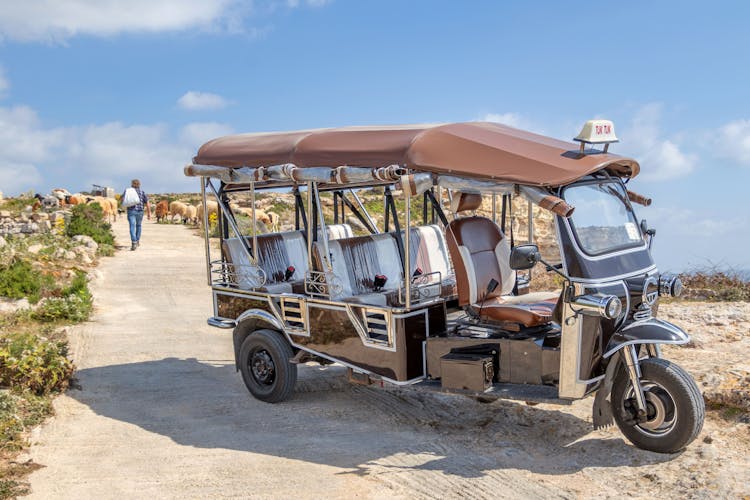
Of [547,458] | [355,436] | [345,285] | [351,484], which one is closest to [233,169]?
[345,285]

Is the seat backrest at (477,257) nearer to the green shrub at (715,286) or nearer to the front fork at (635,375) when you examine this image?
the front fork at (635,375)

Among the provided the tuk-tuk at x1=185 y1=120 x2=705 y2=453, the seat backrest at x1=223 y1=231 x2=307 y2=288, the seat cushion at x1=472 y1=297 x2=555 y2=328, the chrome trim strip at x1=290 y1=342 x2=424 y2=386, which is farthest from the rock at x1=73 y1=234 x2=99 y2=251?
the seat cushion at x1=472 y1=297 x2=555 y2=328

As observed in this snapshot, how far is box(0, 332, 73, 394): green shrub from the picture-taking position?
27.8ft

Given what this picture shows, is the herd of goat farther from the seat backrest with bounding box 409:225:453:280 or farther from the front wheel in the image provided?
the front wheel

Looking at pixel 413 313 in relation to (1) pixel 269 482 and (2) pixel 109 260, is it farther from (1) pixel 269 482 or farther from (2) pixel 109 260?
(2) pixel 109 260

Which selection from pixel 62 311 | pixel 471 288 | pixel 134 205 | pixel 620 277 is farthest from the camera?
pixel 134 205

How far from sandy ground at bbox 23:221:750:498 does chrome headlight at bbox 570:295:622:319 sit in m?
1.26

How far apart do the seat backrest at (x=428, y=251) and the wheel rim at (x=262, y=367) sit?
1.91m

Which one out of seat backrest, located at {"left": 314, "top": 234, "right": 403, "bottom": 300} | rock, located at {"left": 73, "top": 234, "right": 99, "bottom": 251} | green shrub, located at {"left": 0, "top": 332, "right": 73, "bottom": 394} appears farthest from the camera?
rock, located at {"left": 73, "top": 234, "right": 99, "bottom": 251}

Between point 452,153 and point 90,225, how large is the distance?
18996 millimetres

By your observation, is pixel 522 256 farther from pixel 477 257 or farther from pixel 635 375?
pixel 477 257

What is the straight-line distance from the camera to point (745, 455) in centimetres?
615

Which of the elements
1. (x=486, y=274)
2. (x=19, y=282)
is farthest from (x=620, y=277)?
(x=19, y=282)

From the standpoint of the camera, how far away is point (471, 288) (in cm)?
692
